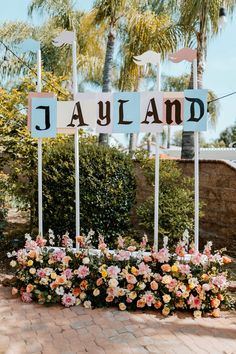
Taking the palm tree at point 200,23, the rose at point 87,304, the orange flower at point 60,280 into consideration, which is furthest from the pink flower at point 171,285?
the palm tree at point 200,23

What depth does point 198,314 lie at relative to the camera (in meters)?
3.43

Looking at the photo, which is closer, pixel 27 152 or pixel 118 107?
pixel 118 107

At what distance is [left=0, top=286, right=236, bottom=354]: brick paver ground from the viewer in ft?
9.03

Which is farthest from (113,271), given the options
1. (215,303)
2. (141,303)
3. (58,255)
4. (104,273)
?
(215,303)

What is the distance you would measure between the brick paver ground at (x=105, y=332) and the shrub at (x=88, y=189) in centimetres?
134

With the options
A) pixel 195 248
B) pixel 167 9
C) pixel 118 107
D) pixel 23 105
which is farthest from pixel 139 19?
pixel 195 248

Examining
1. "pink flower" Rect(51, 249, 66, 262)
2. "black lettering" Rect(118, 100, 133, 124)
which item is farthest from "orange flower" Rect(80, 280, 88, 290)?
"black lettering" Rect(118, 100, 133, 124)

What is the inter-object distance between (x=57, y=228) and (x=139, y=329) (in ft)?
6.69

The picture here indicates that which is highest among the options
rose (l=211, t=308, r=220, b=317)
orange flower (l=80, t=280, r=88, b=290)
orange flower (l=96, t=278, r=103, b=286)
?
orange flower (l=96, t=278, r=103, b=286)

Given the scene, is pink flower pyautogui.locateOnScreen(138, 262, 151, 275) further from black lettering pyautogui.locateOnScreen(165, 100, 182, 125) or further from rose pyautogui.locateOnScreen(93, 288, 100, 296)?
black lettering pyautogui.locateOnScreen(165, 100, 182, 125)

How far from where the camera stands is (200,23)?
8086 mm

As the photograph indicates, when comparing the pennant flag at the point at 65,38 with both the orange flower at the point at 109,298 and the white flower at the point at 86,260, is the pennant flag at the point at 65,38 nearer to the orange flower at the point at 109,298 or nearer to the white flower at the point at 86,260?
the white flower at the point at 86,260

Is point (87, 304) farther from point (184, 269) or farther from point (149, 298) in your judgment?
point (184, 269)

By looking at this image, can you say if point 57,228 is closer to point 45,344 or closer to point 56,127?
point 56,127
